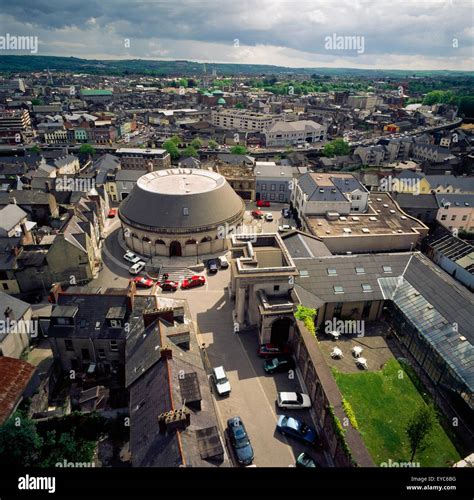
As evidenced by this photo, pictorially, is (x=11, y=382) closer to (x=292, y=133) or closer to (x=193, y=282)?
(x=193, y=282)

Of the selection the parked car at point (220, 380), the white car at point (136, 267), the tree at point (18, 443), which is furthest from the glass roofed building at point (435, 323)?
the tree at point (18, 443)

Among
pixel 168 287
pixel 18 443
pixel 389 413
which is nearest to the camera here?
pixel 18 443

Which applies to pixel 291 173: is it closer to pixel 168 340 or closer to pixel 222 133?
pixel 168 340

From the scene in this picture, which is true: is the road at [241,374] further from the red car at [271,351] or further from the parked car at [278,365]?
the red car at [271,351]

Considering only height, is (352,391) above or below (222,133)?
below

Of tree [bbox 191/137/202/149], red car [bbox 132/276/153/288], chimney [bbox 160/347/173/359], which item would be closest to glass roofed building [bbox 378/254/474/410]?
chimney [bbox 160/347/173/359]

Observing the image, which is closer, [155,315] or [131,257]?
[155,315]

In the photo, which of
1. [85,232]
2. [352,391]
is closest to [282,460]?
[352,391]

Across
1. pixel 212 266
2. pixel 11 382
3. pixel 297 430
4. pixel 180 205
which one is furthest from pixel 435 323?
pixel 11 382

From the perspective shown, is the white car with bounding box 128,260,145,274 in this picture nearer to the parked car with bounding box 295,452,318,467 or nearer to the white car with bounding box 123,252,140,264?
the white car with bounding box 123,252,140,264
